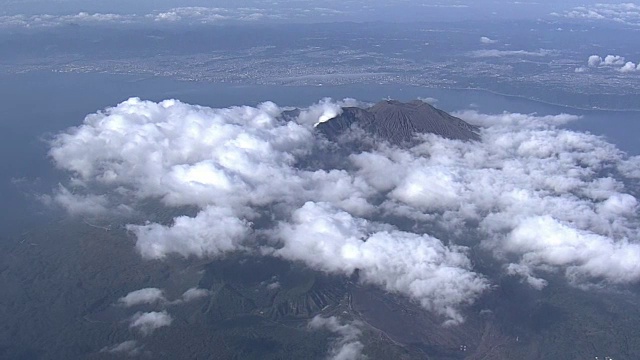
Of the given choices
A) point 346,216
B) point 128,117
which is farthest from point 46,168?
point 346,216

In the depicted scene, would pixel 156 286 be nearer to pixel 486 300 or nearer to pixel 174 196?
pixel 174 196

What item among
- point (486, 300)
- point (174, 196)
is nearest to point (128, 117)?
point (174, 196)

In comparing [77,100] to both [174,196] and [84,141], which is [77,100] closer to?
[84,141]

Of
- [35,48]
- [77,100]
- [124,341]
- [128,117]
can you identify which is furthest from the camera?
[35,48]

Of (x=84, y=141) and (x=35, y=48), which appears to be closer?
(x=84, y=141)

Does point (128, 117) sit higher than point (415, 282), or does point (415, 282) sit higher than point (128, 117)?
point (128, 117)

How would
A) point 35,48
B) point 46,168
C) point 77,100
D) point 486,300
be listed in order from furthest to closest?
1. point 35,48
2. point 77,100
3. point 46,168
4. point 486,300
